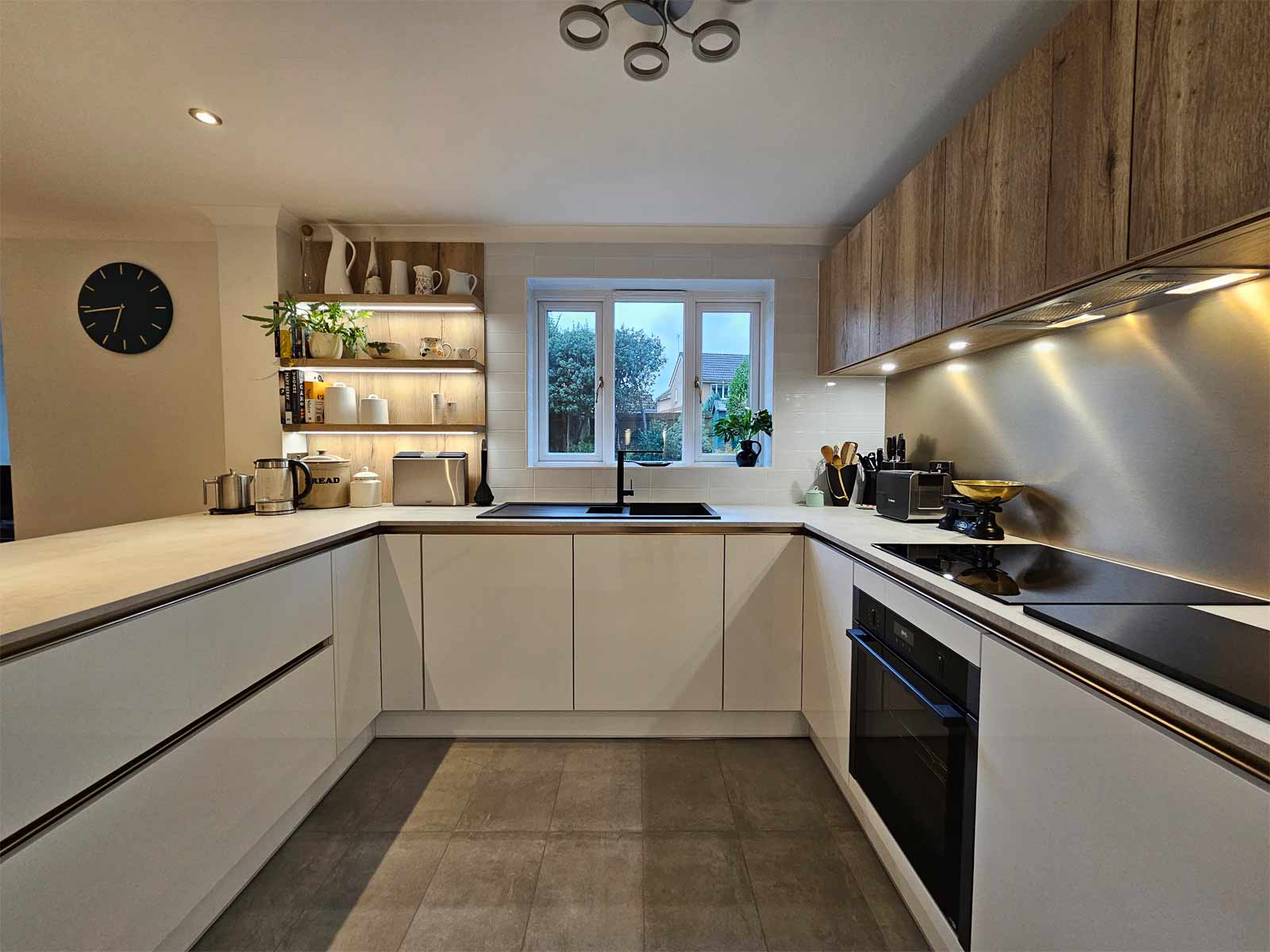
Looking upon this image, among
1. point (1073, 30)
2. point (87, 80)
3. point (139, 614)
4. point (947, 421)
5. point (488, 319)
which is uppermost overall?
point (87, 80)

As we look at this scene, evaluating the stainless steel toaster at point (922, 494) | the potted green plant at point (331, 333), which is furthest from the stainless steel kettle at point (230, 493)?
the stainless steel toaster at point (922, 494)

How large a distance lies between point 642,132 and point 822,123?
624mm

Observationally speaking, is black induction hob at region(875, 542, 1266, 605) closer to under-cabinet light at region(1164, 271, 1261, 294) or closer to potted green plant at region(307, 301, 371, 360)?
under-cabinet light at region(1164, 271, 1261, 294)

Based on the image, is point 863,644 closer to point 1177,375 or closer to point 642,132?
point 1177,375

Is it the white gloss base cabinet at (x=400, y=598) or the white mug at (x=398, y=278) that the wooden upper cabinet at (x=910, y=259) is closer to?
the white gloss base cabinet at (x=400, y=598)

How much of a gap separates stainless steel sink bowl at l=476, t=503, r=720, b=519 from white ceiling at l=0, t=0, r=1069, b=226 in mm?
1426

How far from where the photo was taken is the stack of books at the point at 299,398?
270cm

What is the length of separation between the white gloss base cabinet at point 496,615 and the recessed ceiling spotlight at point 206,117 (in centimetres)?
164

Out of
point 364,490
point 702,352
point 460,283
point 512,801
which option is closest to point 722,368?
point 702,352

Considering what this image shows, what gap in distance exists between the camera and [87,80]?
166 cm

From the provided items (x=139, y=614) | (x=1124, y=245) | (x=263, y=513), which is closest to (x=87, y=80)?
(x=263, y=513)

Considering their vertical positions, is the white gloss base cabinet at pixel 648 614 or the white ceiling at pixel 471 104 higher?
the white ceiling at pixel 471 104

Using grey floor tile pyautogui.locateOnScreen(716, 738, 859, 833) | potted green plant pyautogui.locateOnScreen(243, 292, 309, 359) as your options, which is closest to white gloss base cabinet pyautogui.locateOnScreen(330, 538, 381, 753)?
potted green plant pyautogui.locateOnScreen(243, 292, 309, 359)

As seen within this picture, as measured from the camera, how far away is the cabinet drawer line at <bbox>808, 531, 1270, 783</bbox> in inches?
23.1
